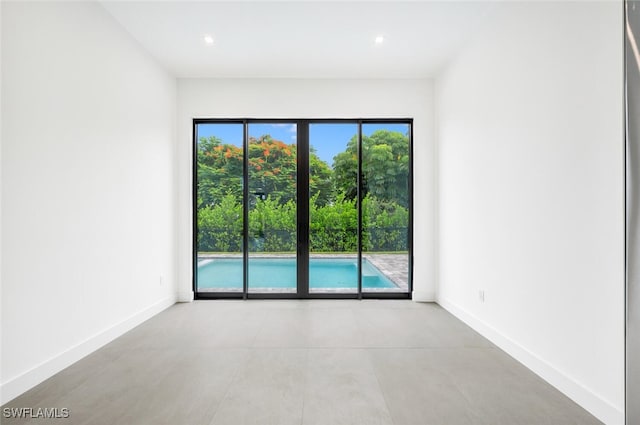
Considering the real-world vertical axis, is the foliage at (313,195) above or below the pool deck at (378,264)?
above

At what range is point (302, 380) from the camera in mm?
2332

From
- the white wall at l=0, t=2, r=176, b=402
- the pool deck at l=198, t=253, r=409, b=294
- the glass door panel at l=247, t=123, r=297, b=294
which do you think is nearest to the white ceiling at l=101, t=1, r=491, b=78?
the white wall at l=0, t=2, r=176, b=402

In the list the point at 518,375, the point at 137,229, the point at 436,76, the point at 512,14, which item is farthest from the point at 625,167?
the point at 137,229

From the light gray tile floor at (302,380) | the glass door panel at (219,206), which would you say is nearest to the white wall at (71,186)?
the light gray tile floor at (302,380)

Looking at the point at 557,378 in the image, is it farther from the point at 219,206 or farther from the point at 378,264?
the point at 219,206

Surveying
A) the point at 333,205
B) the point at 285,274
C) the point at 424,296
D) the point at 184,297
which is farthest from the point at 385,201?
the point at 184,297

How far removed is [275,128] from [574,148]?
3.46 metres

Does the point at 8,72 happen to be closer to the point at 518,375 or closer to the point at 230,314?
the point at 230,314

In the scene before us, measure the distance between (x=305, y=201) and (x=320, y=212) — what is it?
260 mm

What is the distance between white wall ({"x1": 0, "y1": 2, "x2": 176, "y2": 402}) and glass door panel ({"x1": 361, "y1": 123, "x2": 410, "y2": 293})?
8.95 feet

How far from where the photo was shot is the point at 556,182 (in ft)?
7.37

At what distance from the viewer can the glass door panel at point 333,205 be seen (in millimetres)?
4609

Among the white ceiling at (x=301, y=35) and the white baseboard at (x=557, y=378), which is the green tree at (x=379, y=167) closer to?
the white ceiling at (x=301, y=35)

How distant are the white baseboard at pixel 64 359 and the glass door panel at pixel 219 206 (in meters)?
1.07
